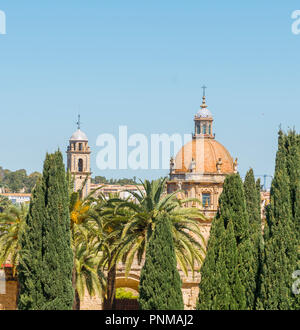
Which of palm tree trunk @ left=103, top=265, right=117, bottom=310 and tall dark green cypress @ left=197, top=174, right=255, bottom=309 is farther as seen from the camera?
palm tree trunk @ left=103, top=265, right=117, bottom=310

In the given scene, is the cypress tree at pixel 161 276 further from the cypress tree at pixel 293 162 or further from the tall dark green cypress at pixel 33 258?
the cypress tree at pixel 293 162

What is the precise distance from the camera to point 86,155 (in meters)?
105

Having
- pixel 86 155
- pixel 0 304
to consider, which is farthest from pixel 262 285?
pixel 86 155

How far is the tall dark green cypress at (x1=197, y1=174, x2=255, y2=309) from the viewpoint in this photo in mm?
20875

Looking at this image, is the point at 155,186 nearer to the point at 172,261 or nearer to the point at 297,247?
the point at 172,261

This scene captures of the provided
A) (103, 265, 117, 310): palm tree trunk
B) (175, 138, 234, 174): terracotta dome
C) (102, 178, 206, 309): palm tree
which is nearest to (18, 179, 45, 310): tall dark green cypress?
(102, 178, 206, 309): palm tree

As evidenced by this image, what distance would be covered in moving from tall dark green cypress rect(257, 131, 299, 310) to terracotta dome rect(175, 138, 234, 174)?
32.7 meters

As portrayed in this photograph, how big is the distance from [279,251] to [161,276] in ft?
11.4

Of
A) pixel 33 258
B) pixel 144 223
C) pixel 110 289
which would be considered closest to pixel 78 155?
pixel 110 289

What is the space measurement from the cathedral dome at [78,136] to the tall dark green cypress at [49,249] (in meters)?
82.9

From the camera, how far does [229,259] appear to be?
2111cm

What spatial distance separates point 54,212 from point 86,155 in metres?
83.7

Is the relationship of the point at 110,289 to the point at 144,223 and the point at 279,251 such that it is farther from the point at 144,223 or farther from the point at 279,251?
the point at 279,251

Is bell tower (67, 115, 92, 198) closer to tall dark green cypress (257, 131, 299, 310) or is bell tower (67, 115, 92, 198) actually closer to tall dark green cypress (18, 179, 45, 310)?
tall dark green cypress (18, 179, 45, 310)
